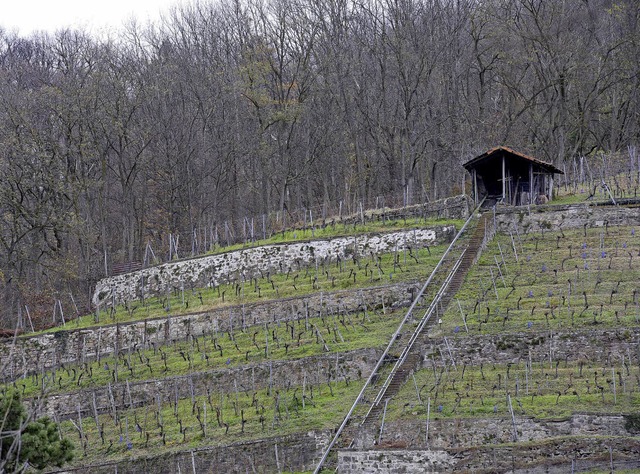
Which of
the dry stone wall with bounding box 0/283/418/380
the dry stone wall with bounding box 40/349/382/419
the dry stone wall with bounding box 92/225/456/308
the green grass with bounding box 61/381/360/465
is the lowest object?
the green grass with bounding box 61/381/360/465

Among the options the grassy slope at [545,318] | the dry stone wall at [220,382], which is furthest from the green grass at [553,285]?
the dry stone wall at [220,382]

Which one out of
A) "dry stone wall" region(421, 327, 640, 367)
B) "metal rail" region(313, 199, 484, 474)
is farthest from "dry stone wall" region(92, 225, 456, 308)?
"dry stone wall" region(421, 327, 640, 367)

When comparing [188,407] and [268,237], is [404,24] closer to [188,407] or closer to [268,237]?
[268,237]

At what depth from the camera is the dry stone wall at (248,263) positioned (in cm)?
5038

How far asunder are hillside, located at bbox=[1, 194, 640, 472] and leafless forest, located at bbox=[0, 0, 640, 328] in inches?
346

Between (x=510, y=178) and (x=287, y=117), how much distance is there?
15.0m

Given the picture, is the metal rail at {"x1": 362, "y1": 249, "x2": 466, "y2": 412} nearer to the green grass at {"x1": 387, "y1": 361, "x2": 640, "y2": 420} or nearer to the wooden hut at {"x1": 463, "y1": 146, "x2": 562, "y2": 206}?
the green grass at {"x1": 387, "y1": 361, "x2": 640, "y2": 420}

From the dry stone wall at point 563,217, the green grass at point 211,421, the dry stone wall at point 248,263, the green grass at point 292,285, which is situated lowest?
the green grass at point 211,421

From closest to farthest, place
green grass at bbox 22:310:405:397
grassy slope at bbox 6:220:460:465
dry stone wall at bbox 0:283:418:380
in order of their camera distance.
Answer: grassy slope at bbox 6:220:460:465 < green grass at bbox 22:310:405:397 < dry stone wall at bbox 0:283:418:380

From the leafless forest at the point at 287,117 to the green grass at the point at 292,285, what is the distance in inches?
299

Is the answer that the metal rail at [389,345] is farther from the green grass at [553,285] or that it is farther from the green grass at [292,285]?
the green grass at [553,285]

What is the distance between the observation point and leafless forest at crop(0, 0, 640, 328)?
196ft

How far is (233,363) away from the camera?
135 ft

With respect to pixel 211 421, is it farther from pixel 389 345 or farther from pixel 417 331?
pixel 417 331
